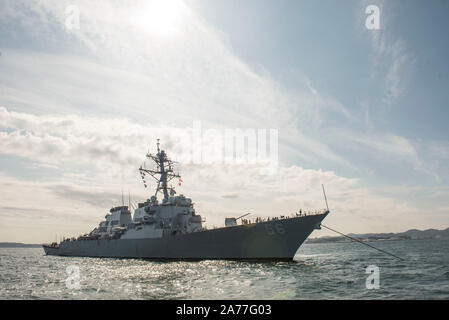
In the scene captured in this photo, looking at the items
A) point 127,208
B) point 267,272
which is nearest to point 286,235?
point 267,272

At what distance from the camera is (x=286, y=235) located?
27.4m

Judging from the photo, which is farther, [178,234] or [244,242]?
[178,234]

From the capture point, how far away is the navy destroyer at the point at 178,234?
2759cm

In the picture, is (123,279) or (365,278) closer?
(365,278)

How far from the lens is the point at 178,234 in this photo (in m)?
34.0

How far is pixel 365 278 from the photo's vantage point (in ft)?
65.7

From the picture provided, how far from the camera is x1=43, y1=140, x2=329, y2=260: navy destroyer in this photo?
90.5 feet
